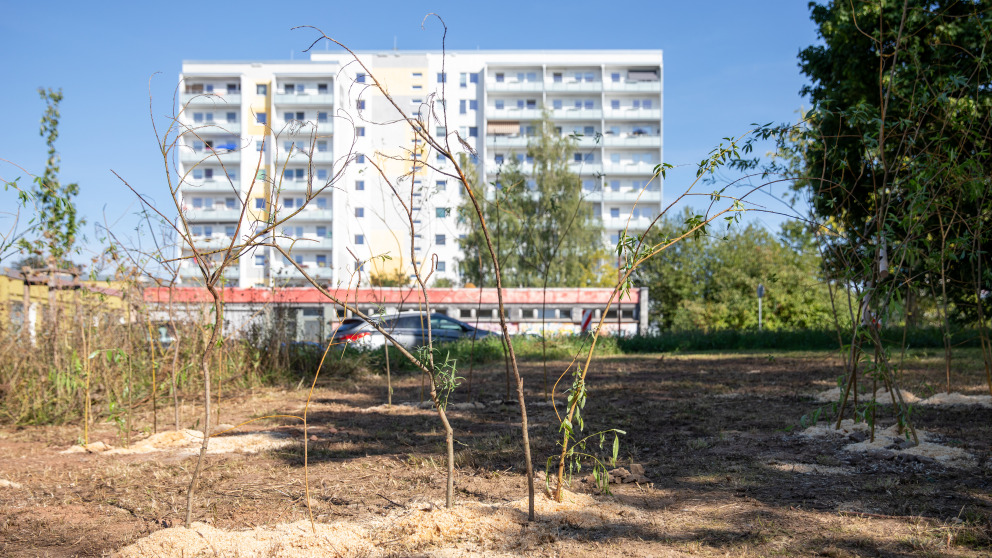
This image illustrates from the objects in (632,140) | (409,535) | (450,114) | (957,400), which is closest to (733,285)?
(957,400)

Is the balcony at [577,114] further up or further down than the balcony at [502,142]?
further up

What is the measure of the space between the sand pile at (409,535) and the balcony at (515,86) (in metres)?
51.7

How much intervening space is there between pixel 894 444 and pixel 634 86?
5234 cm

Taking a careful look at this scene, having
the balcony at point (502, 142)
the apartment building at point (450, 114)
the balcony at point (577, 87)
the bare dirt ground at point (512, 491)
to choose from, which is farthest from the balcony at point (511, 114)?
the bare dirt ground at point (512, 491)

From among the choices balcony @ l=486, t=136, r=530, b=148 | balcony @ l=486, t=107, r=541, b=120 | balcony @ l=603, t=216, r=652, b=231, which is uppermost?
balcony @ l=486, t=107, r=541, b=120

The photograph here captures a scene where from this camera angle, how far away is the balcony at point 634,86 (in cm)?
5338

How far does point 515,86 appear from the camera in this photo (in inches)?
2068

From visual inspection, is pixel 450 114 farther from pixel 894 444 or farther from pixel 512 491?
pixel 512 491

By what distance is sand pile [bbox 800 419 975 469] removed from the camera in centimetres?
399

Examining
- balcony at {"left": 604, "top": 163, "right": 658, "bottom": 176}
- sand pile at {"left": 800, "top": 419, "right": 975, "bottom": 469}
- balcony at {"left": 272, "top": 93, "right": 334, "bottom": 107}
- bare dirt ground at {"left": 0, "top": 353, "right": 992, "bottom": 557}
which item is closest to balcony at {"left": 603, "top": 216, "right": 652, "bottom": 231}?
balcony at {"left": 604, "top": 163, "right": 658, "bottom": 176}

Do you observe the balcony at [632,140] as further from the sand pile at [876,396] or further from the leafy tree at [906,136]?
the sand pile at [876,396]

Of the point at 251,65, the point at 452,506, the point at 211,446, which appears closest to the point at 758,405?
the point at 452,506

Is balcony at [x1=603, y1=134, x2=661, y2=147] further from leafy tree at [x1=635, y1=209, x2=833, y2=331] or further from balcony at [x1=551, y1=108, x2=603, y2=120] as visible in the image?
leafy tree at [x1=635, y1=209, x2=833, y2=331]

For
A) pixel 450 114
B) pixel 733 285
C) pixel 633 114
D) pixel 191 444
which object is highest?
pixel 633 114
